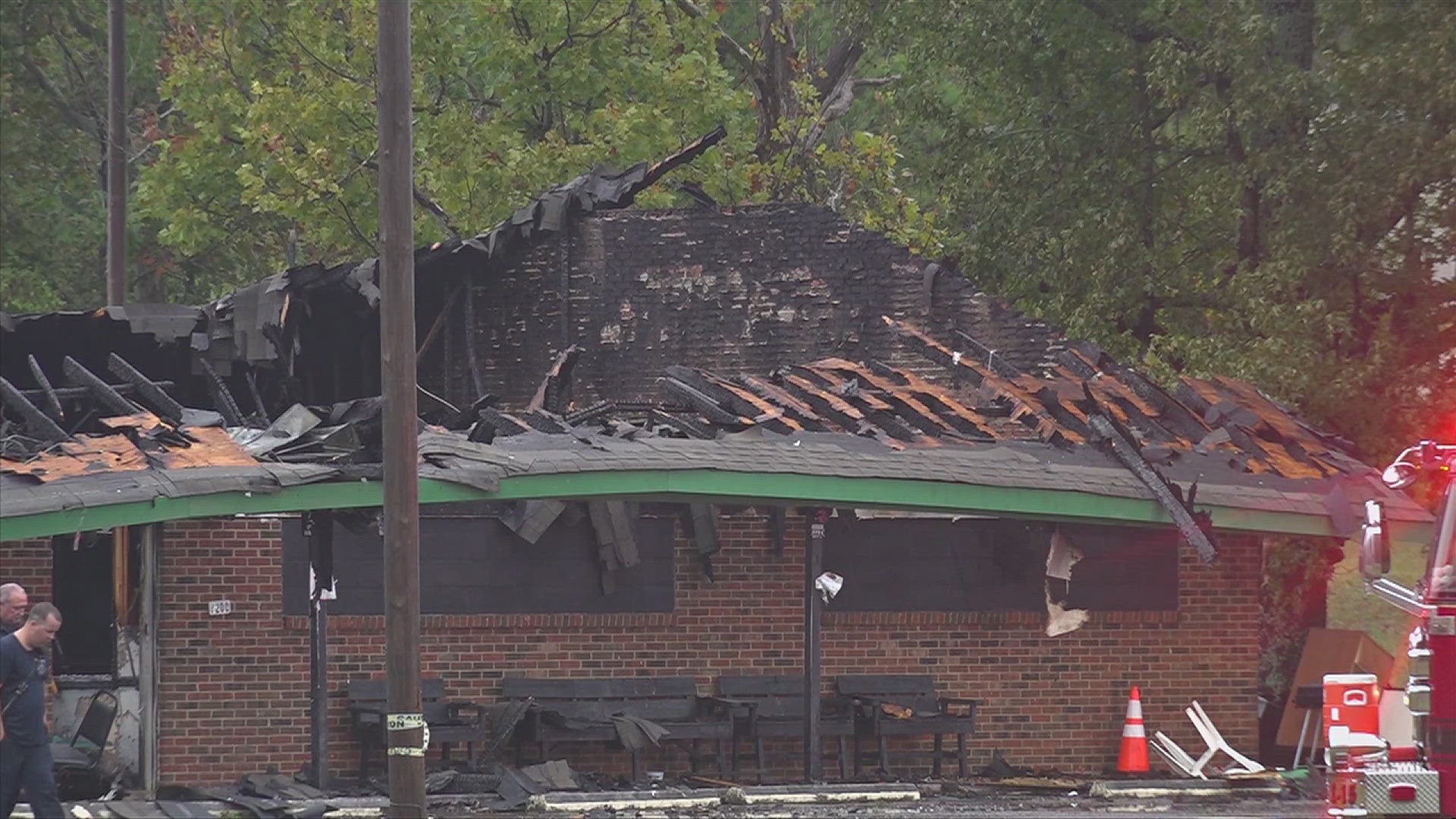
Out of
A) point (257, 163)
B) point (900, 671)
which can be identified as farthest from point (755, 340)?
point (257, 163)

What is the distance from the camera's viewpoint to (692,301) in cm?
2125

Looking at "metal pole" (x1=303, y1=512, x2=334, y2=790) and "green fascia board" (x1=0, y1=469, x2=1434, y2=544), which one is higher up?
"green fascia board" (x1=0, y1=469, x2=1434, y2=544)

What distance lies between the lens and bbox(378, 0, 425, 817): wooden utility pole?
42.0 feet

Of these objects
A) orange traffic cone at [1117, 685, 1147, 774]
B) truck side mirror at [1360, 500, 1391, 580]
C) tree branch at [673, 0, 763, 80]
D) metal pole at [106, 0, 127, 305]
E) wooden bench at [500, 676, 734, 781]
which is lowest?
orange traffic cone at [1117, 685, 1147, 774]

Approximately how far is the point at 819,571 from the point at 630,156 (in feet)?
48.3

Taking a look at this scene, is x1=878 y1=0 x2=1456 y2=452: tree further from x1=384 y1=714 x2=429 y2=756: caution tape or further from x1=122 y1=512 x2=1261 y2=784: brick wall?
x1=384 y1=714 x2=429 y2=756: caution tape

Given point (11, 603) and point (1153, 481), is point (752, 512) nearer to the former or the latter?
point (1153, 481)

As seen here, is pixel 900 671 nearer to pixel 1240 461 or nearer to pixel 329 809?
pixel 1240 461

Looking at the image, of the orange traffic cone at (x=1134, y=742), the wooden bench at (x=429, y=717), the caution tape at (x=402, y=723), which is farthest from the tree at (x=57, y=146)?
the caution tape at (x=402, y=723)

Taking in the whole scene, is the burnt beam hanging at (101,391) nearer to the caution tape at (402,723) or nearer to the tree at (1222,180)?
the caution tape at (402,723)

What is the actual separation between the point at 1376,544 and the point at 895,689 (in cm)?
759

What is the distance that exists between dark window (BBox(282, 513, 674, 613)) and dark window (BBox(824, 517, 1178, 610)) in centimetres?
163

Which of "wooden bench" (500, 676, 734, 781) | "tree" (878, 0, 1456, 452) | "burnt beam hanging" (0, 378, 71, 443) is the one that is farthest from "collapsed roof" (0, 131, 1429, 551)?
"tree" (878, 0, 1456, 452)

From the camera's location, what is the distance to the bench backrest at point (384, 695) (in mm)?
16562
